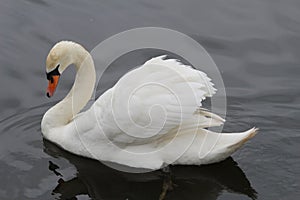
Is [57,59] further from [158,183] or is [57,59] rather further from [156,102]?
[158,183]

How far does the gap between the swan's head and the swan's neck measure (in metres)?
0.21

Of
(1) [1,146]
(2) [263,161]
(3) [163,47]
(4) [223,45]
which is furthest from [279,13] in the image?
(1) [1,146]

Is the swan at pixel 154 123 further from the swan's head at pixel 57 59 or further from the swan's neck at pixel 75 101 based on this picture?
the swan's neck at pixel 75 101

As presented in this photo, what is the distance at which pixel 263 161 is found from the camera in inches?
296

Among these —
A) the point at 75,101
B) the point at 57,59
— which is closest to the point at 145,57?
the point at 75,101

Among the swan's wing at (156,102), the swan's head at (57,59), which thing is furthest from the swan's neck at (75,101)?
the swan's wing at (156,102)

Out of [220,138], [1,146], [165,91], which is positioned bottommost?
[1,146]

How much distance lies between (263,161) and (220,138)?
581mm

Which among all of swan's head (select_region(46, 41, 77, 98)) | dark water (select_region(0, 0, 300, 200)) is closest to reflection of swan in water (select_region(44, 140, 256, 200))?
dark water (select_region(0, 0, 300, 200))

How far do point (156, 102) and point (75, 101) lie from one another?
1.39 m

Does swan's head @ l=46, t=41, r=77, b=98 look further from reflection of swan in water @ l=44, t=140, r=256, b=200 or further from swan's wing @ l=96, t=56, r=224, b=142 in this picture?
reflection of swan in water @ l=44, t=140, r=256, b=200

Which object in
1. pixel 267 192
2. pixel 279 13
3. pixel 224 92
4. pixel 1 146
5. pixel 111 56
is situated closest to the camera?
pixel 267 192

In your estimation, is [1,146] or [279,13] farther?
[279,13]

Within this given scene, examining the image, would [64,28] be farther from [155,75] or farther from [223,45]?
[155,75]
